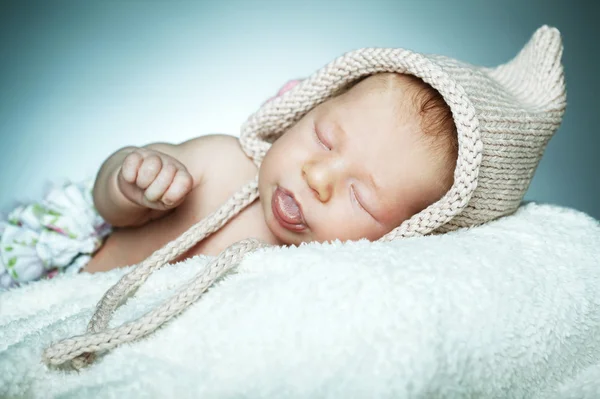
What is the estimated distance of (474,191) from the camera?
0.92 m

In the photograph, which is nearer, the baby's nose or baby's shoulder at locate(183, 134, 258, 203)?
the baby's nose

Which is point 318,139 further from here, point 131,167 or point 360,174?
point 131,167

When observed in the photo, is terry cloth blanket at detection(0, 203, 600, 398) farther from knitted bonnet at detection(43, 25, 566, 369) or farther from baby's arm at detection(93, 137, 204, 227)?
baby's arm at detection(93, 137, 204, 227)

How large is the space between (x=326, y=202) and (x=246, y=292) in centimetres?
34

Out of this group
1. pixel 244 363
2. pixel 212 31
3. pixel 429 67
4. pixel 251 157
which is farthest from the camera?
pixel 212 31

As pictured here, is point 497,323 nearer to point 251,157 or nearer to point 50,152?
point 251,157

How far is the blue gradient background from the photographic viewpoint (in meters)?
1.71

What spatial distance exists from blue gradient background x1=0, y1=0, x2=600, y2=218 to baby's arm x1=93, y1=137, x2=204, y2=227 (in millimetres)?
638

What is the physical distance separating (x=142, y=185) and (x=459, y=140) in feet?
1.74

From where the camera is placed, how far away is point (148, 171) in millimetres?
903

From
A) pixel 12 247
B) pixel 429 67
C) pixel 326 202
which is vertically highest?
pixel 429 67

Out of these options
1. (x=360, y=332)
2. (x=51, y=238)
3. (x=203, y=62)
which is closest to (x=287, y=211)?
(x=360, y=332)

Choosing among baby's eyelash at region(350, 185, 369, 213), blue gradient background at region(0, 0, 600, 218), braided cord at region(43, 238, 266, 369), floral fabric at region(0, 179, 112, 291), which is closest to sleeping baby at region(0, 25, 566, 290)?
baby's eyelash at region(350, 185, 369, 213)

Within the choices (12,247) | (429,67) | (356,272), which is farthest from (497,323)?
(12,247)
